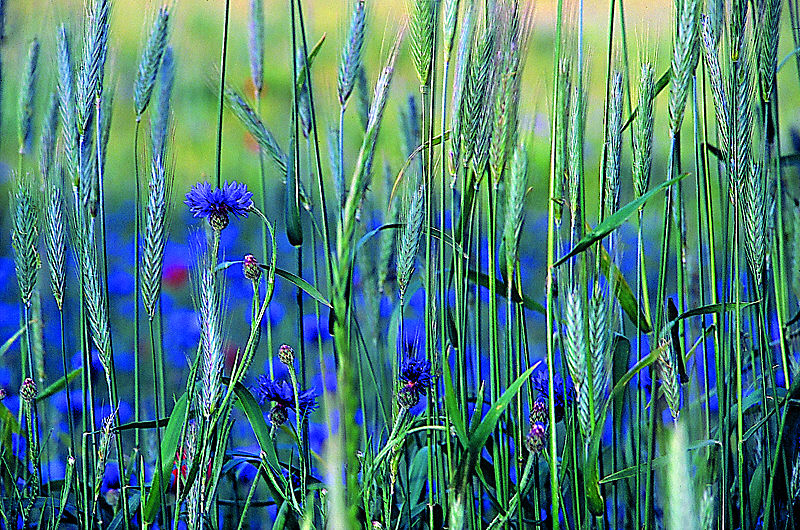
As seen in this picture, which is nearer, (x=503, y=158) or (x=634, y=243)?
(x=503, y=158)

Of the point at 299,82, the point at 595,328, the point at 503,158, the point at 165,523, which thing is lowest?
the point at 165,523

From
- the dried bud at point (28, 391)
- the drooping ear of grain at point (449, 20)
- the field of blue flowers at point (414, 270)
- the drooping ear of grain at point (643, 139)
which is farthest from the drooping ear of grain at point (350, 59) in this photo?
the dried bud at point (28, 391)

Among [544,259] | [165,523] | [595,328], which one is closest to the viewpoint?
[595,328]

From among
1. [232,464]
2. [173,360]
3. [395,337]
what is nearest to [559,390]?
[395,337]

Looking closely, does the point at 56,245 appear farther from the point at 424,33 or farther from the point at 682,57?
the point at 682,57

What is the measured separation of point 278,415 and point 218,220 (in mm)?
148

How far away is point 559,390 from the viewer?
63 cm

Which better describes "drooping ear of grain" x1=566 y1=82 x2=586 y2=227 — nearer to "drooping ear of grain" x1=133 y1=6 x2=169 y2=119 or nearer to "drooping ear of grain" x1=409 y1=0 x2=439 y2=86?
"drooping ear of grain" x1=409 y1=0 x2=439 y2=86

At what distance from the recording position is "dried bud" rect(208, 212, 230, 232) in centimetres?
Result: 53

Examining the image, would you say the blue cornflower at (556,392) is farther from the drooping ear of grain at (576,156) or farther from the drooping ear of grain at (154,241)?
the drooping ear of grain at (154,241)

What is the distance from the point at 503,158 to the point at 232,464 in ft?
1.18

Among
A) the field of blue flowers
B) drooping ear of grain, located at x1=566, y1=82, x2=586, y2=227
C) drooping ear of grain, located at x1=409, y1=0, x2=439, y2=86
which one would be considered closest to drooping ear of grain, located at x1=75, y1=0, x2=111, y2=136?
the field of blue flowers

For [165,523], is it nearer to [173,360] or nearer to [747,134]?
[173,360]

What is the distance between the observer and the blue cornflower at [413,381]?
0.51m
